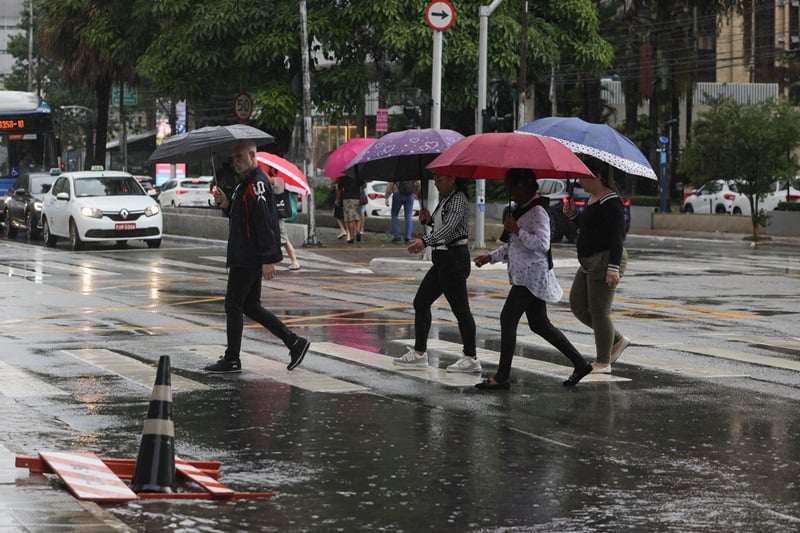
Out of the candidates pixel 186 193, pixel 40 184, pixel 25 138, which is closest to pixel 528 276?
pixel 40 184

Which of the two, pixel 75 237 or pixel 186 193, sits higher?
pixel 186 193

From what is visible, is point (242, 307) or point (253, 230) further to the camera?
point (242, 307)

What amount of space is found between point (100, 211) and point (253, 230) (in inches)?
726

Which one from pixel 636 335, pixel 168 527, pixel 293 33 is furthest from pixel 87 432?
pixel 293 33

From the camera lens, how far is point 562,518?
6.97 meters

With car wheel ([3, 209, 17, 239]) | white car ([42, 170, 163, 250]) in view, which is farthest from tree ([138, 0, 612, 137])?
car wheel ([3, 209, 17, 239])

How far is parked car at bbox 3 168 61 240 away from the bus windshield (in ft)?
13.0

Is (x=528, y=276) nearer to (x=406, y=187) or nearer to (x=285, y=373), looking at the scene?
(x=285, y=373)

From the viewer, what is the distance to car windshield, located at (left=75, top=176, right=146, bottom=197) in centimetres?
3097

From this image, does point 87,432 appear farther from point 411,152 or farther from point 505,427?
point 411,152

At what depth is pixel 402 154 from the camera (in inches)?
582

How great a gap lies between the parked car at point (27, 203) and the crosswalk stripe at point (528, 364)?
22245 mm

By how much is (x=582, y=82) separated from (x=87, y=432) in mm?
53338

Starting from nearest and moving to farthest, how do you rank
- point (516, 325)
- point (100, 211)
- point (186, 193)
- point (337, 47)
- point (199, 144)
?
point (516, 325), point (199, 144), point (100, 211), point (337, 47), point (186, 193)
